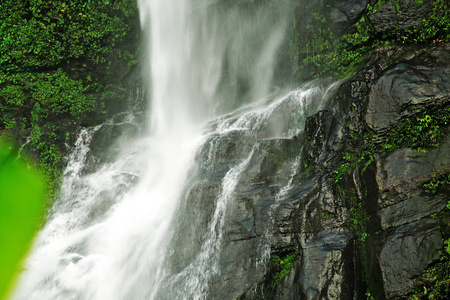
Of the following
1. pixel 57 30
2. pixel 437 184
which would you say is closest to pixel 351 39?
pixel 437 184

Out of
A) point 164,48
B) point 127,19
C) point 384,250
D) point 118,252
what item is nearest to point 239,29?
point 164,48

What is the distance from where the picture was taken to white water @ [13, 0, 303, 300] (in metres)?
8.77

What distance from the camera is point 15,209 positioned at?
11.6 metres

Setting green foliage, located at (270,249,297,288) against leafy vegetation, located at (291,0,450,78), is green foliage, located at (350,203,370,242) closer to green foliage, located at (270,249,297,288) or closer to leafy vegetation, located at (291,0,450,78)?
green foliage, located at (270,249,297,288)

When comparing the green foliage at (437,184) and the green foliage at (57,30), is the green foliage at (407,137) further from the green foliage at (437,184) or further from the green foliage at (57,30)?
the green foliage at (57,30)

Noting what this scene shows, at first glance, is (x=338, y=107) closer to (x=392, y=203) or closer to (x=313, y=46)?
(x=392, y=203)

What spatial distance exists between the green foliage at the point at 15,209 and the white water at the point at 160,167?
50 cm

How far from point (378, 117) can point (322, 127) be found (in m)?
1.45

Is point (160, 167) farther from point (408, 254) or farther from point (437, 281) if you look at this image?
point (437, 281)

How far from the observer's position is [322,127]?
8180 mm

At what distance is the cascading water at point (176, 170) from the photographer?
8.48m

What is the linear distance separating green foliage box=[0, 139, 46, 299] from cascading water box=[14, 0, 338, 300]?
1.69 feet

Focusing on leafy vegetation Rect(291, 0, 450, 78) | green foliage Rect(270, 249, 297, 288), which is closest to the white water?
green foliage Rect(270, 249, 297, 288)

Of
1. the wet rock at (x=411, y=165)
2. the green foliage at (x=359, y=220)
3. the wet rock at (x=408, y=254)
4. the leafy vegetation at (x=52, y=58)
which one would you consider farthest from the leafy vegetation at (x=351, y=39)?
the leafy vegetation at (x=52, y=58)
